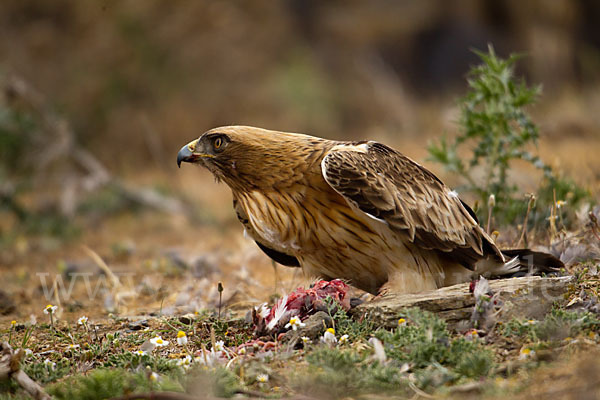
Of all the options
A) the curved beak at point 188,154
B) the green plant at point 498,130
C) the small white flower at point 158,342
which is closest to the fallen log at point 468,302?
the small white flower at point 158,342

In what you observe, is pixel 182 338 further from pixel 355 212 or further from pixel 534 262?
pixel 534 262

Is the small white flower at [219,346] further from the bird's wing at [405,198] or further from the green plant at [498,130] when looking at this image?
the green plant at [498,130]

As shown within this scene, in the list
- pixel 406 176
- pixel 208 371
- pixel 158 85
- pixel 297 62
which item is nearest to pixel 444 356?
pixel 208 371

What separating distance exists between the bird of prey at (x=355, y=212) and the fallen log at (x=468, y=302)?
39cm

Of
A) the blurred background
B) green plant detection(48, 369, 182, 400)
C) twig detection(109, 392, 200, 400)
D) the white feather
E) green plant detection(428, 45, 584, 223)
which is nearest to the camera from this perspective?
twig detection(109, 392, 200, 400)

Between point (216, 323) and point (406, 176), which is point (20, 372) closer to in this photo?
point (216, 323)

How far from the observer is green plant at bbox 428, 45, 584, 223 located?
16.6 ft

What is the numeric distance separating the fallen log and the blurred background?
2395mm

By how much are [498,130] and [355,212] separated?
2.01 meters

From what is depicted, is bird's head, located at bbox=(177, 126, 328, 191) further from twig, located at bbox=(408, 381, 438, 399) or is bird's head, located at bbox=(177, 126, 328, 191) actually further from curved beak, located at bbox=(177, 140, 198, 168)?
twig, located at bbox=(408, 381, 438, 399)

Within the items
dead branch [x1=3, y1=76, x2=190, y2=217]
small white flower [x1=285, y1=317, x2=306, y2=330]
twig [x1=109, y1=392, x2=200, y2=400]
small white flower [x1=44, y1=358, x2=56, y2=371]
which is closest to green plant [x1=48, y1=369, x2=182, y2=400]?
twig [x1=109, y1=392, x2=200, y2=400]

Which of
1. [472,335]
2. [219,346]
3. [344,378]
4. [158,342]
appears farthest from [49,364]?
[472,335]

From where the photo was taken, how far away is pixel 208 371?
289 centimetres

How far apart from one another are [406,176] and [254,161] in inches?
38.2
